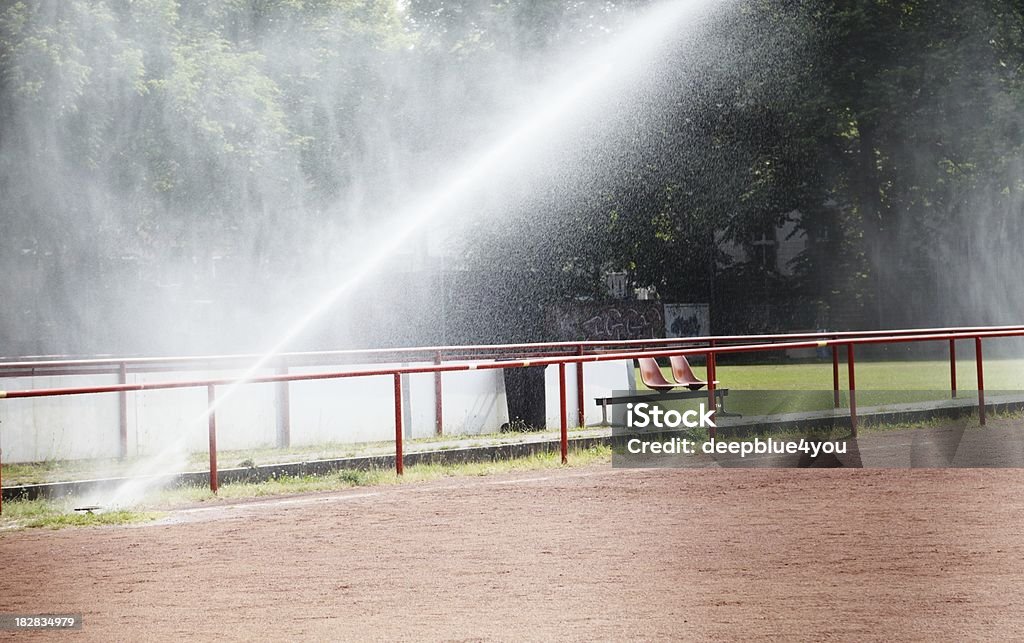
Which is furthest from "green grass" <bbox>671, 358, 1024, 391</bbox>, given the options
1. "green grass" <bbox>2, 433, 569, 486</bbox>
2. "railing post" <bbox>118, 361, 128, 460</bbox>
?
"railing post" <bbox>118, 361, 128, 460</bbox>

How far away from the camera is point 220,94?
123 ft

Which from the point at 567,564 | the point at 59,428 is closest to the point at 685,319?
the point at 59,428

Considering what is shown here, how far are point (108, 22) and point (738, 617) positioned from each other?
3089cm

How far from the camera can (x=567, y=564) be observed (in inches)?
312

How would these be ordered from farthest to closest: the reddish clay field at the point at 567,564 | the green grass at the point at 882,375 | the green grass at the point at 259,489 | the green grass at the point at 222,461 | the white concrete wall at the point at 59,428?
the green grass at the point at 882,375, the white concrete wall at the point at 59,428, the green grass at the point at 222,461, the green grass at the point at 259,489, the reddish clay field at the point at 567,564

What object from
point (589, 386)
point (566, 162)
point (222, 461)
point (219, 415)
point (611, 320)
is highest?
point (566, 162)

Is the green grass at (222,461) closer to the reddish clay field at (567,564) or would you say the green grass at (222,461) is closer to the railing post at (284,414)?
the railing post at (284,414)

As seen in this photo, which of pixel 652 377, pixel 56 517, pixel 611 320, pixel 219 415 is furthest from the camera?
pixel 611 320

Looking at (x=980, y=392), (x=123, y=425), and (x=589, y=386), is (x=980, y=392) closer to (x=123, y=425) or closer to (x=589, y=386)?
(x=589, y=386)

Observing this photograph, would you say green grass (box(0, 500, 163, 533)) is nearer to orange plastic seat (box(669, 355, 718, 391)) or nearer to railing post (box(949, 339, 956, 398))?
orange plastic seat (box(669, 355, 718, 391))

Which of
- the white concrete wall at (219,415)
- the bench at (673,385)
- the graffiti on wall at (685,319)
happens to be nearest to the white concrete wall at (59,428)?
the white concrete wall at (219,415)

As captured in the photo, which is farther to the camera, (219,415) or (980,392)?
(980,392)

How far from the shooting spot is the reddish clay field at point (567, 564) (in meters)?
6.31

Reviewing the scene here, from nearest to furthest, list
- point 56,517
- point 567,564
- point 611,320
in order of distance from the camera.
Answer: point 567,564, point 56,517, point 611,320
